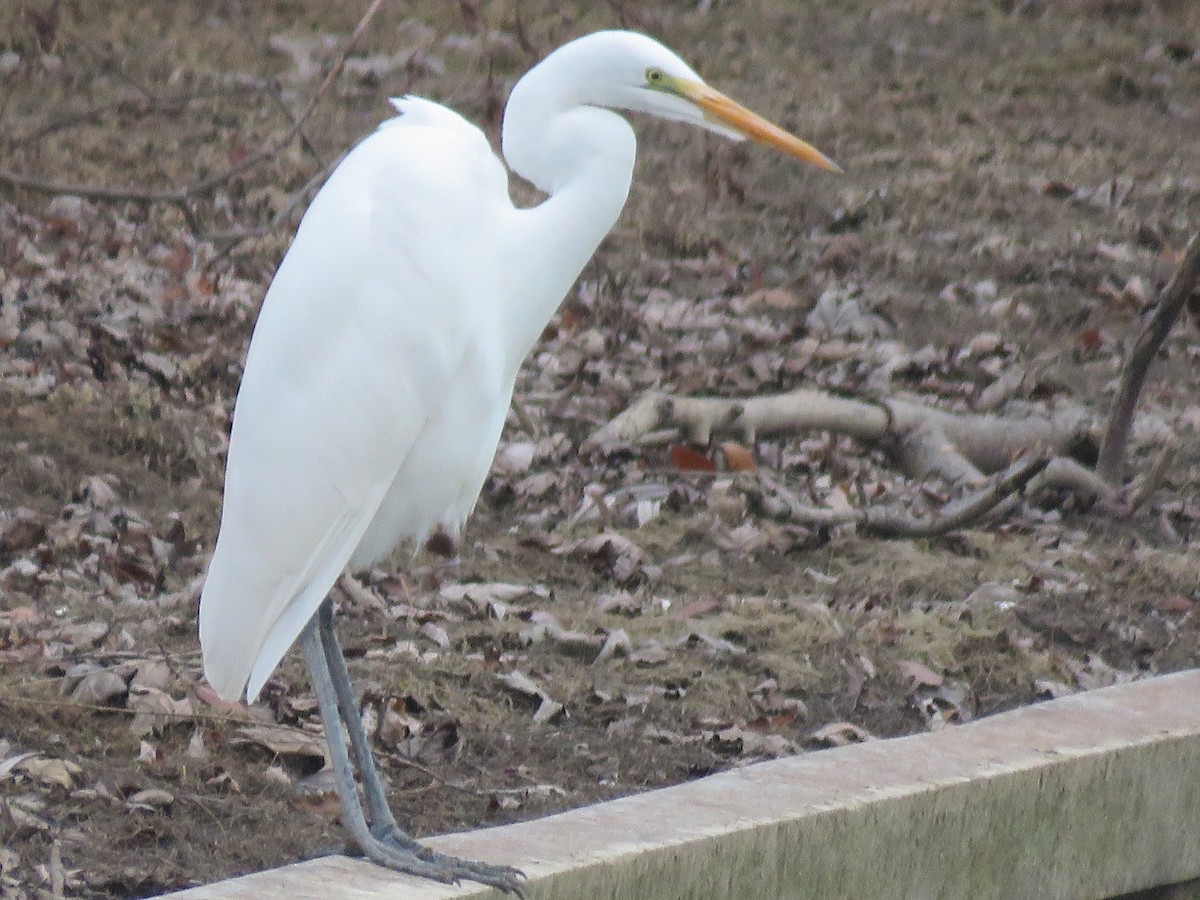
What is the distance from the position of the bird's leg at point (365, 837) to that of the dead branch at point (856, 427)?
2.63 metres

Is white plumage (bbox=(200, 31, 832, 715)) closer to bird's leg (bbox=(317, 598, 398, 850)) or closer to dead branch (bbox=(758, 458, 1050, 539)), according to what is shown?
bird's leg (bbox=(317, 598, 398, 850))

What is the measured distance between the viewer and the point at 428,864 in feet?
10.6

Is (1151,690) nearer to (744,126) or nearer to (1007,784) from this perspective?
(1007,784)

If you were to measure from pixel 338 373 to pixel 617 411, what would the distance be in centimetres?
309

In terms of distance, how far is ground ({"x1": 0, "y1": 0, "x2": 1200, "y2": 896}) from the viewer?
4113mm

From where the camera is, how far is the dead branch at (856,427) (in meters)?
6.08

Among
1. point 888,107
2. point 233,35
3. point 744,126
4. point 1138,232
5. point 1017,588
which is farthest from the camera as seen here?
point 233,35

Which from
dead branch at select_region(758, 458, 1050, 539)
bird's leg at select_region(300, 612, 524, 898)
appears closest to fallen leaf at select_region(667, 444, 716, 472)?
dead branch at select_region(758, 458, 1050, 539)

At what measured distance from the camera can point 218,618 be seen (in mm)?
3434

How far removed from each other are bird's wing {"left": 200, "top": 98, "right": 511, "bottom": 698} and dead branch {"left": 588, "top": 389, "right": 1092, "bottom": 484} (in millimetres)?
2516

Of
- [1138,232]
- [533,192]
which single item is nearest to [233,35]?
[533,192]

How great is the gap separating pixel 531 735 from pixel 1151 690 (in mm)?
1382

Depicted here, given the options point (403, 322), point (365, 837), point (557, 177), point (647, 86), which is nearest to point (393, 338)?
point (403, 322)

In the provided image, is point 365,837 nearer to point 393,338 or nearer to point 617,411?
point 393,338
